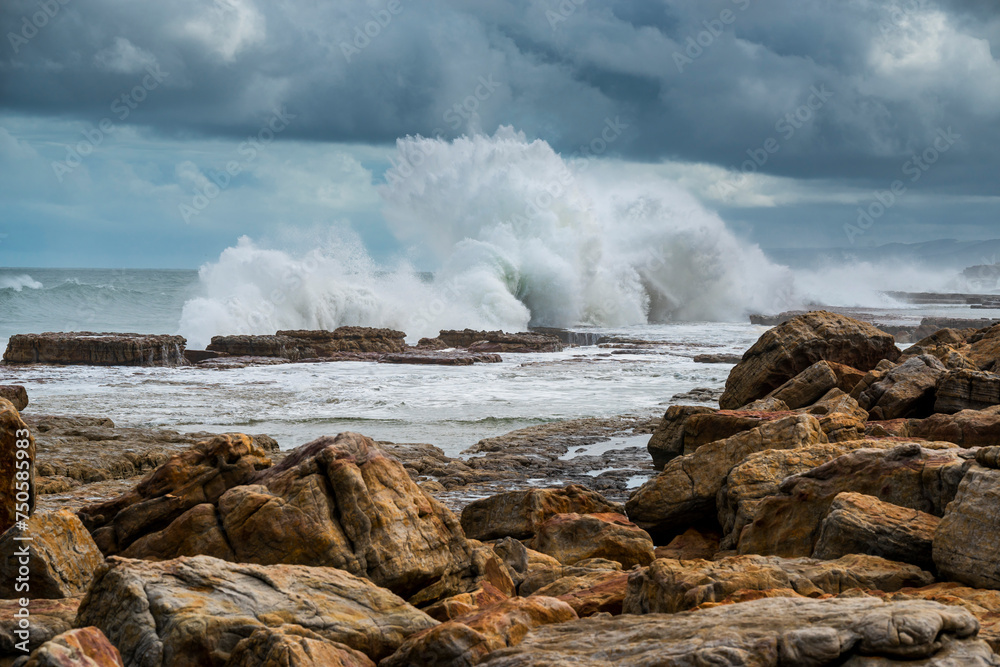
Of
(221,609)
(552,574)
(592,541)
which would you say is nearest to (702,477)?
(592,541)

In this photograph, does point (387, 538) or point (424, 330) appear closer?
point (387, 538)

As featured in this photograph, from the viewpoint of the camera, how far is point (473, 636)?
318cm

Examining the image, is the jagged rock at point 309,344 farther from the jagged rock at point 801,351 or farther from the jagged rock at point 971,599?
the jagged rock at point 971,599

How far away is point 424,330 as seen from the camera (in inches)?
1241

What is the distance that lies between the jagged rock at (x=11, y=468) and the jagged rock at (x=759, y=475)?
4.02 metres

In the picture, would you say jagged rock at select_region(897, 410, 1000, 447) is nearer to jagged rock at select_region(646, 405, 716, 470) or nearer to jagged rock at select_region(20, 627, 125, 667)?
jagged rock at select_region(646, 405, 716, 470)

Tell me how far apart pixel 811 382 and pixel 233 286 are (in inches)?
1026

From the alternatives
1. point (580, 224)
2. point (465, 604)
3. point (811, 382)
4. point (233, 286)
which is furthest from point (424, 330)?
point (465, 604)

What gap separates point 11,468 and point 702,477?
443 cm

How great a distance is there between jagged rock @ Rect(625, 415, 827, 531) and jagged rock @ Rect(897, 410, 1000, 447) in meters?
0.78

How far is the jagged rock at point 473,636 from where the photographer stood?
315cm

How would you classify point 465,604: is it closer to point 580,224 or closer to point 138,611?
point 138,611

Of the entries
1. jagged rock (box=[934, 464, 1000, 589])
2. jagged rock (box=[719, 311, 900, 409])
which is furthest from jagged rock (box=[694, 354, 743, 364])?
jagged rock (box=[934, 464, 1000, 589])

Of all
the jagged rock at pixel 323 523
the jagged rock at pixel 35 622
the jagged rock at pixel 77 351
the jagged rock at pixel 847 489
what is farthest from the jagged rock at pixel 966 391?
the jagged rock at pixel 77 351
